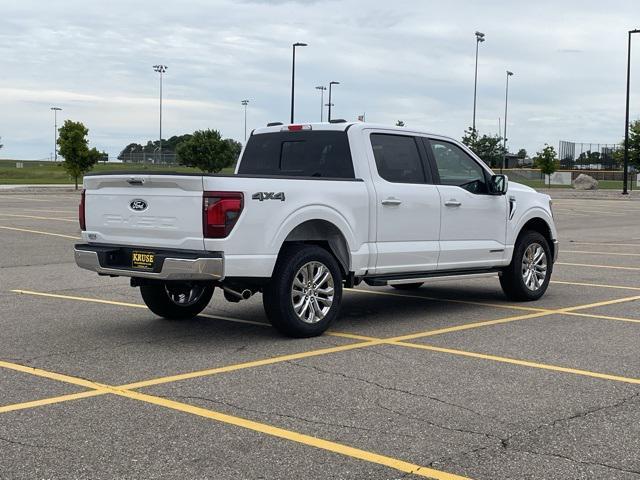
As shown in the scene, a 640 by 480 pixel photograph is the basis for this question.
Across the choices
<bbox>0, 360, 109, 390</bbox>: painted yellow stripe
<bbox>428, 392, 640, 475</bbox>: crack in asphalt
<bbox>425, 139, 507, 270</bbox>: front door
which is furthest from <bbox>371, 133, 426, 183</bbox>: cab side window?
<bbox>0, 360, 109, 390</bbox>: painted yellow stripe

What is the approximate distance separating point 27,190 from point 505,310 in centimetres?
4286

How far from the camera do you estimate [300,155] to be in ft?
29.6

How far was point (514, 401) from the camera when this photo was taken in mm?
5793

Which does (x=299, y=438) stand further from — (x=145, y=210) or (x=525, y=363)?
(x=145, y=210)

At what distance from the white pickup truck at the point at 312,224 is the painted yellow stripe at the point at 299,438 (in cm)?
169

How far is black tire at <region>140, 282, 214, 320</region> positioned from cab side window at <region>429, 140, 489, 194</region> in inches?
108

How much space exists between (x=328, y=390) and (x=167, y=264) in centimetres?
199

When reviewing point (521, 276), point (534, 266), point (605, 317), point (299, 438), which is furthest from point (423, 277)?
point (299, 438)

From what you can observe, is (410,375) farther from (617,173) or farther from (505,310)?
(617,173)

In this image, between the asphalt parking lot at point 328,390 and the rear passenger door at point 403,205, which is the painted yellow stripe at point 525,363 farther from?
the rear passenger door at point 403,205

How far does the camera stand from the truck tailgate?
732cm

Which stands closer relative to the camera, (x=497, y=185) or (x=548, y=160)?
(x=497, y=185)

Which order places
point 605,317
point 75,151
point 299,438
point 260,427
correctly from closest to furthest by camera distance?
point 299,438, point 260,427, point 605,317, point 75,151

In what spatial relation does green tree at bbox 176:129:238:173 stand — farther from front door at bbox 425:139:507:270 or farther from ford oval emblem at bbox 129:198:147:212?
ford oval emblem at bbox 129:198:147:212
